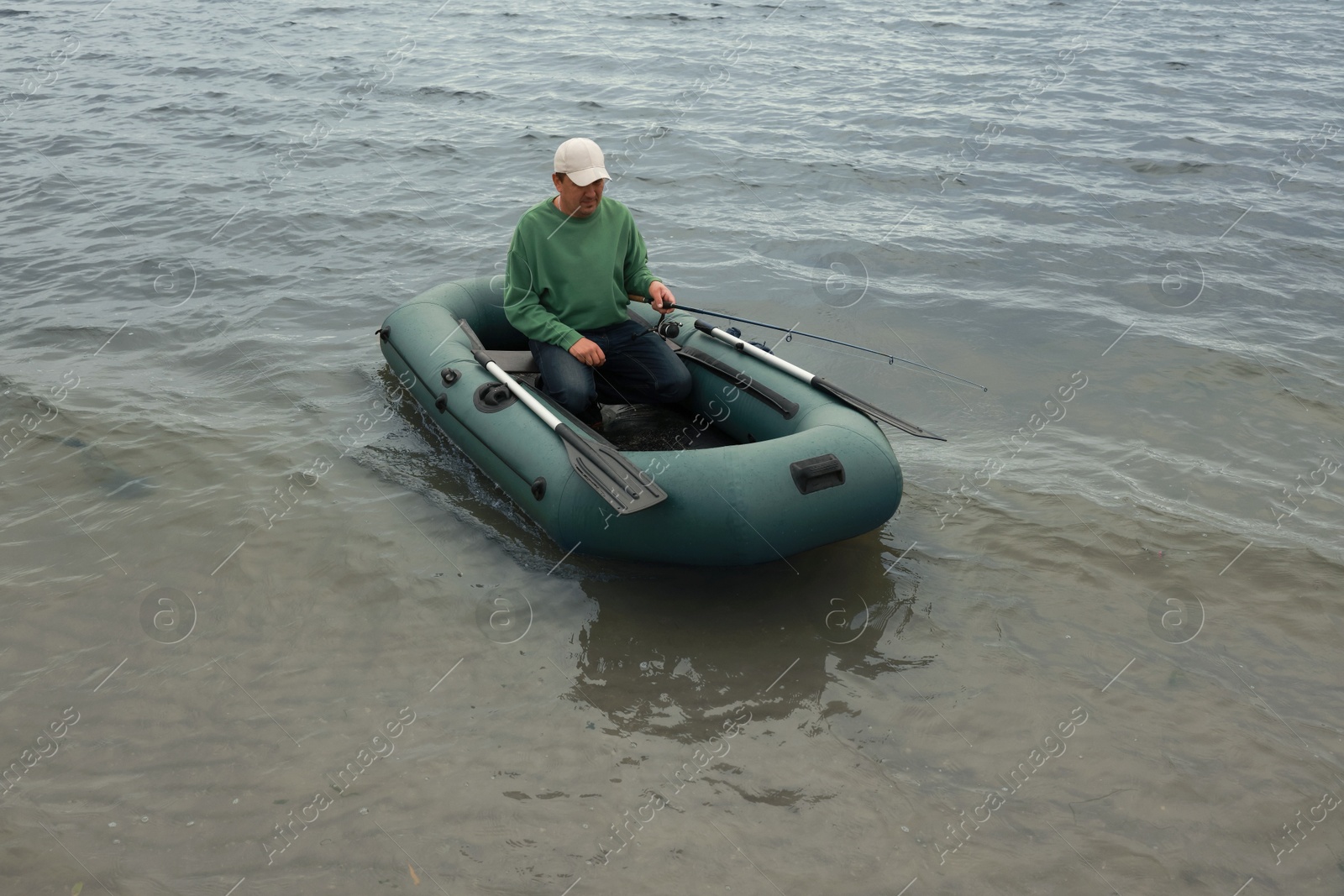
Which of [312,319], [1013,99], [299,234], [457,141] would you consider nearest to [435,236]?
[299,234]

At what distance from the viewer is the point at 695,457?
12.7ft

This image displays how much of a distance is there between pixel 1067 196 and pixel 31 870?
25.9 ft

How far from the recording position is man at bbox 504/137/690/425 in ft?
14.8

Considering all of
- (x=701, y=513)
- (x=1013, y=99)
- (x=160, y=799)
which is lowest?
(x=1013, y=99)

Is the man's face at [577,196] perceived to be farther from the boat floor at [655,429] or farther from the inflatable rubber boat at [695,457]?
the boat floor at [655,429]

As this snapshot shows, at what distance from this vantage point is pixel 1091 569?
426 cm

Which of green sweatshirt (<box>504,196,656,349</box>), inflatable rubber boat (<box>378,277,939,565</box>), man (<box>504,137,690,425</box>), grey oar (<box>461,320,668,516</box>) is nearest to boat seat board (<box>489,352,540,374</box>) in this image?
inflatable rubber boat (<box>378,277,939,565</box>)

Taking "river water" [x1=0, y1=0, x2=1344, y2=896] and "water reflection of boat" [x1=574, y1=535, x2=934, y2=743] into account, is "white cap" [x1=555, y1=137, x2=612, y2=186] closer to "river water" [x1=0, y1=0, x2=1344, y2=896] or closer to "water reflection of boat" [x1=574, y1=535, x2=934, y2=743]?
"river water" [x1=0, y1=0, x2=1344, y2=896]

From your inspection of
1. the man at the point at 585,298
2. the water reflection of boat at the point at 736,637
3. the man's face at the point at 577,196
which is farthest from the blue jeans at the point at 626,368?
the water reflection of boat at the point at 736,637

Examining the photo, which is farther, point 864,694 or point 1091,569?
point 1091,569

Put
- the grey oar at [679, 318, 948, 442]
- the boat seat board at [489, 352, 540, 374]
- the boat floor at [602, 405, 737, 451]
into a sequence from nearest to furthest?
the grey oar at [679, 318, 948, 442] < the boat floor at [602, 405, 737, 451] < the boat seat board at [489, 352, 540, 374]

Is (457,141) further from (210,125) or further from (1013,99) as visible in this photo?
(1013,99)

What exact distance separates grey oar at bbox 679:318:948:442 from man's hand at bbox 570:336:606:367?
0.70m

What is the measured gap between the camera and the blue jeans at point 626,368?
15.1 ft
